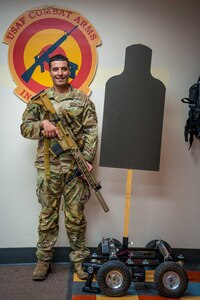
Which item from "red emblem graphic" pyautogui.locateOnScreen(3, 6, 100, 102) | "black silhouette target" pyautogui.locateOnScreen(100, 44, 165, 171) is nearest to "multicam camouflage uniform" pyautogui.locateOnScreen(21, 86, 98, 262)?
"black silhouette target" pyautogui.locateOnScreen(100, 44, 165, 171)

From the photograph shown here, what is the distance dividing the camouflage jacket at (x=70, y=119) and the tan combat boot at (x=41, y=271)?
72 cm

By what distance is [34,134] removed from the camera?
2.15 meters

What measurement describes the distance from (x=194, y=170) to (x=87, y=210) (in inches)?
38.5

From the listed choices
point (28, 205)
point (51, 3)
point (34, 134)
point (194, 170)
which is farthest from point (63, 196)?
point (51, 3)

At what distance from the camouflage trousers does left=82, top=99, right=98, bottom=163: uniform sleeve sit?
0.66ft

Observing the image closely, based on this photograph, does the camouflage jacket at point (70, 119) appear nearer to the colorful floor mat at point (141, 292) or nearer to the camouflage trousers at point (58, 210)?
the camouflage trousers at point (58, 210)

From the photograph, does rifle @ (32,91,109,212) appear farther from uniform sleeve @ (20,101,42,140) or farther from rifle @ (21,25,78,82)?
rifle @ (21,25,78,82)

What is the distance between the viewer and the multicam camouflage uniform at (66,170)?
221 centimetres

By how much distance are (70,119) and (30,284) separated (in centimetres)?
122

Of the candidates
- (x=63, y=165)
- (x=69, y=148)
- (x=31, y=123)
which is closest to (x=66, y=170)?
(x=63, y=165)

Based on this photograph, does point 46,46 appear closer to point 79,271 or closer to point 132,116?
point 132,116

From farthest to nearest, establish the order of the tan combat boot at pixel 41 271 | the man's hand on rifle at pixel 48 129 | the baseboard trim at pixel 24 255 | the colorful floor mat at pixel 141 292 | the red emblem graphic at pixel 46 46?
the baseboard trim at pixel 24 255 → the red emblem graphic at pixel 46 46 → the tan combat boot at pixel 41 271 → the man's hand on rifle at pixel 48 129 → the colorful floor mat at pixel 141 292

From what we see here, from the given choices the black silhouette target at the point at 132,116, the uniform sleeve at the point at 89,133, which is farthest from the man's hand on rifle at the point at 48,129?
the black silhouette target at the point at 132,116

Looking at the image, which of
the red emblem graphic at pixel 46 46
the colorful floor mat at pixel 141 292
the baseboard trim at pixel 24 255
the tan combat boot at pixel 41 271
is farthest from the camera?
the baseboard trim at pixel 24 255
